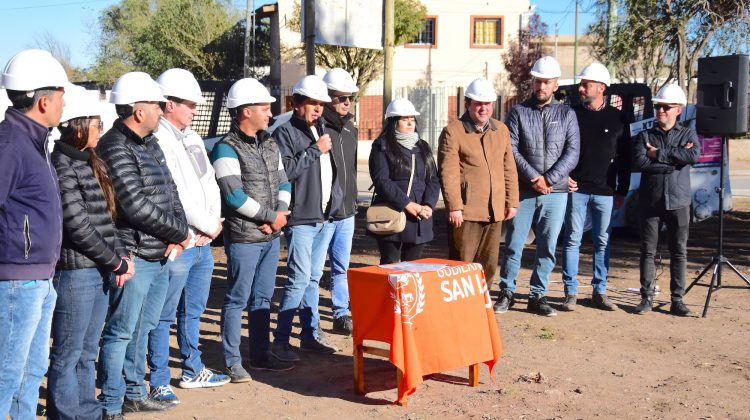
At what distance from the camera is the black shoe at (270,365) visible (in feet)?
23.1

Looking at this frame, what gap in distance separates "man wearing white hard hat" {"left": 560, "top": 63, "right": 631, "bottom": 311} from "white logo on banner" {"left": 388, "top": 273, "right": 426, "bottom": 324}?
329cm

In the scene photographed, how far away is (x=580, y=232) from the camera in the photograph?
9.27 metres

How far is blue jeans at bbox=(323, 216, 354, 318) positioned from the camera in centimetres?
793

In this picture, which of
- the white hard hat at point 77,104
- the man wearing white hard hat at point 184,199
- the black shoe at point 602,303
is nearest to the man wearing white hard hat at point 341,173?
the man wearing white hard hat at point 184,199

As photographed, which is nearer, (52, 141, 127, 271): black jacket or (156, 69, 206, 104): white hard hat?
(52, 141, 127, 271): black jacket

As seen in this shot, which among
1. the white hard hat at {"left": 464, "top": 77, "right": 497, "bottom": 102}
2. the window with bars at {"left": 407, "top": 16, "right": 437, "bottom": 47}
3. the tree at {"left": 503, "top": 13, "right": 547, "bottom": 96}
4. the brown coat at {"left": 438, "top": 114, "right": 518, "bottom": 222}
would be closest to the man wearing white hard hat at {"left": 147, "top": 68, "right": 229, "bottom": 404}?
the brown coat at {"left": 438, "top": 114, "right": 518, "bottom": 222}

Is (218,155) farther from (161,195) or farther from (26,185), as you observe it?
(26,185)

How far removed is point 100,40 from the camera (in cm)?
A: 5803

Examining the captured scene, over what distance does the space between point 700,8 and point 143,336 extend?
555 inches

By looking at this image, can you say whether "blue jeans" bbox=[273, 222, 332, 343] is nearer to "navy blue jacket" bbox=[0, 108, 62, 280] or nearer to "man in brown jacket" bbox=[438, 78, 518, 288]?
"man in brown jacket" bbox=[438, 78, 518, 288]

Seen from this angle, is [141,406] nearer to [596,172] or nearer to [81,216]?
[81,216]

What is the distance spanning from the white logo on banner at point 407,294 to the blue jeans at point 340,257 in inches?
Result: 63.5

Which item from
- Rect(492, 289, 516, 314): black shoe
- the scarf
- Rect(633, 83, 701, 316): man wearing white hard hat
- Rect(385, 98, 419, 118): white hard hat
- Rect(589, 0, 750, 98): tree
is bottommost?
Rect(492, 289, 516, 314): black shoe

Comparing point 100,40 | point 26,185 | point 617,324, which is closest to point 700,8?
point 617,324
